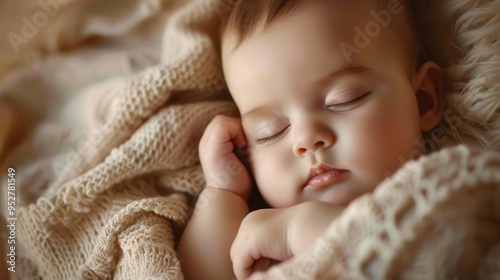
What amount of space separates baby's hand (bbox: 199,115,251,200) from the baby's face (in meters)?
0.06

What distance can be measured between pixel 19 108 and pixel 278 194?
808 mm

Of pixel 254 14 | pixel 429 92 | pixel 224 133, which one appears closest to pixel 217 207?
pixel 224 133

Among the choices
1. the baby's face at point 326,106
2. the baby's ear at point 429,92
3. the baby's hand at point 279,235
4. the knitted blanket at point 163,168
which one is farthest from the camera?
the baby's ear at point 429,92

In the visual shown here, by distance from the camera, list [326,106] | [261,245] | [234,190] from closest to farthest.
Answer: [261,245], [326,106], [234,190]

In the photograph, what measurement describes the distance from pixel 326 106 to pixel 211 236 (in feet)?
1.09

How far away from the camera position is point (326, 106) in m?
0.98

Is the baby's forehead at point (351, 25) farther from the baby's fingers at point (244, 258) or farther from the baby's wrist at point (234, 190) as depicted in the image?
the baby's fingers at point (244, 258)

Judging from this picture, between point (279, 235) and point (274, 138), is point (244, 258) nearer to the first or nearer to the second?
point (279, 235)

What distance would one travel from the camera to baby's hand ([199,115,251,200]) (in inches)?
43.4

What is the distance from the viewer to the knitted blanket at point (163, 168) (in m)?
0.73

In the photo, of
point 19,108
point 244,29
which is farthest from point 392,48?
point 19,108

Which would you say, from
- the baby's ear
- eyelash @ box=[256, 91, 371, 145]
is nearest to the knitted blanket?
the baby's ear

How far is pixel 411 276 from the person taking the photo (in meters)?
0.69

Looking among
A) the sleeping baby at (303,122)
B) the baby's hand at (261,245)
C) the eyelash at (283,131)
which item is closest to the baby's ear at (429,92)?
the sleeping baby at (303,122)
